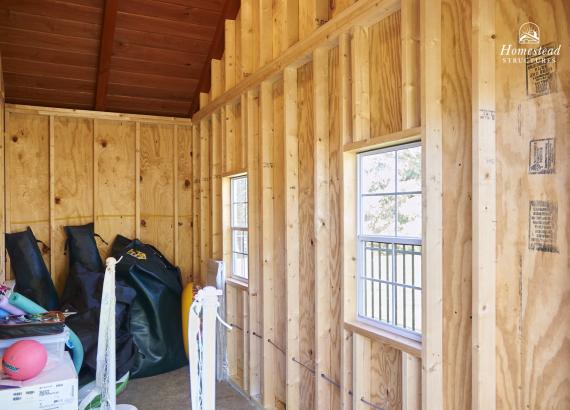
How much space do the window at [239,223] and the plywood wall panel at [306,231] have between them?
1.32 metres

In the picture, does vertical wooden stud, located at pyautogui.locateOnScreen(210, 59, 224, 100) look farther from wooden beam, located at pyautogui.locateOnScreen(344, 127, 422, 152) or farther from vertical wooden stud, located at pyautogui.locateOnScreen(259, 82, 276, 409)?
wooden beam, located at pyautogui.locateOnScreen(344, 127, 422, 152)

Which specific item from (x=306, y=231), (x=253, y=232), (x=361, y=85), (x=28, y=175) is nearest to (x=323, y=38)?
(x=361, y=85)

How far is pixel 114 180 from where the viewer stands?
220 inches

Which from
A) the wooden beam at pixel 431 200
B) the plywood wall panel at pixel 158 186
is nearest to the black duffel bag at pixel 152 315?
the plywood wall panel at pixel 158 186

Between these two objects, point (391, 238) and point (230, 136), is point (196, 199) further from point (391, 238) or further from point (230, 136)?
point (391, 238)

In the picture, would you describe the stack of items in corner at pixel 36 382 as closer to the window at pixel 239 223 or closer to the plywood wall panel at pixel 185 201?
the window at pixel 239 223

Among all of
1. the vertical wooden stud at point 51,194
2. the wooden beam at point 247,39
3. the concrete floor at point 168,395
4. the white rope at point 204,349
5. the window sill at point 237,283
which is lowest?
the concrete floor at point 168,395

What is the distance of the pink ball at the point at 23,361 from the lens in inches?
85.8

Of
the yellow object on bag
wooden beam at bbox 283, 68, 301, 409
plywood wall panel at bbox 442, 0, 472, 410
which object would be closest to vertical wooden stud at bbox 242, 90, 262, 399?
wooden beam at bbox 283, 68, 301, 409

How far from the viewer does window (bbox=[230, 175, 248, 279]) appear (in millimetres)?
4680

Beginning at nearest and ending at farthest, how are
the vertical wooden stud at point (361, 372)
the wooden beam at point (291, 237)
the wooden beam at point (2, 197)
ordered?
the vertical wooden stud at point (361, 372) → the wooden beam at point (291, 237) → the wooden beam at point (2, 197)

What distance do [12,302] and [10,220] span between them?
232 cm

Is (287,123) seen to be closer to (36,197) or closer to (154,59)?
(154,59)

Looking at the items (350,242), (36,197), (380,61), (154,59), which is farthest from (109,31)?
(350,242)
